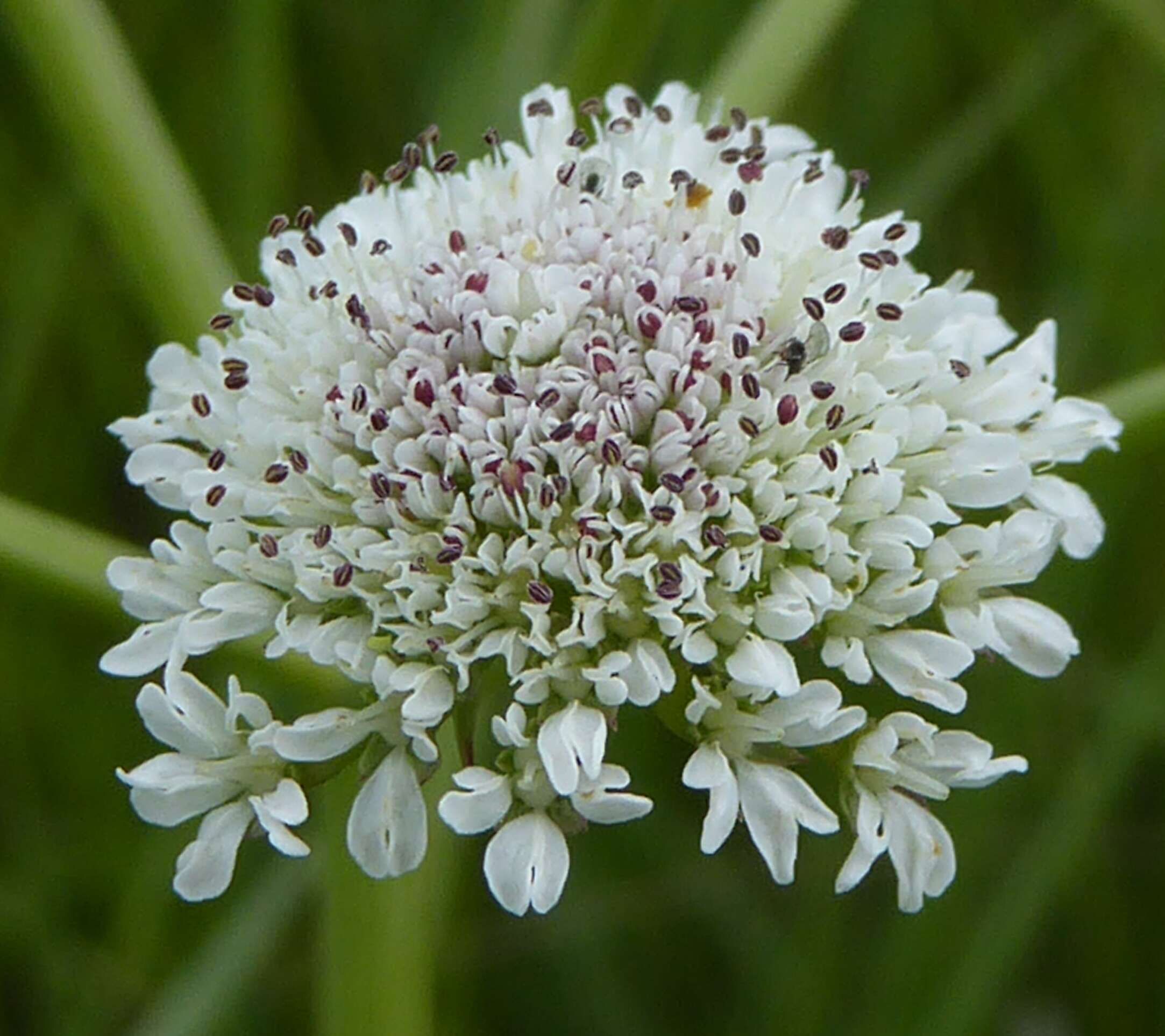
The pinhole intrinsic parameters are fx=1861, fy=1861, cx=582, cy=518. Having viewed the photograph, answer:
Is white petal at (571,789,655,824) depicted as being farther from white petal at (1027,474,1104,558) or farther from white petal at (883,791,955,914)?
white petal at (1027,474,1104,558)

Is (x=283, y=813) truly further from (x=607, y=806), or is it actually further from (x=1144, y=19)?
(x=1144, y=19)

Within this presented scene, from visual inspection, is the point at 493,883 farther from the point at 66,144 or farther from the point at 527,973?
the point at 527,973

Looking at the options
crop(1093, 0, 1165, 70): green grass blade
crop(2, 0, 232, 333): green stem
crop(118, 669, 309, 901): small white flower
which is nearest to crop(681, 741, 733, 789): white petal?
crop(118, 669, 309, 901): small white flower

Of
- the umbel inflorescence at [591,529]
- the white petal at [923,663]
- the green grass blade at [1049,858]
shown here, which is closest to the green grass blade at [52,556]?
the umbel inflorescence at [591,529]

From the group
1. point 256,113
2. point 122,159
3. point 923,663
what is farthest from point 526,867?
point 256,113

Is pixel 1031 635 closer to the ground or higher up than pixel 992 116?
closer to the ground

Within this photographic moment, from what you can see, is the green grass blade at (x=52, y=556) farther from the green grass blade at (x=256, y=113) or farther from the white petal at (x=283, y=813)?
the green grass blade at (x=256, y=113)

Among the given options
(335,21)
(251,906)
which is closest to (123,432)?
(251,906)
